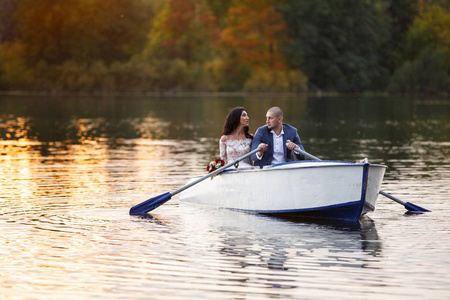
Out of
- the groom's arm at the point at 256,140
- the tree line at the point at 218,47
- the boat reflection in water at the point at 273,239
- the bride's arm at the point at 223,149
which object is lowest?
the boat reflection in water at the point at 273,239

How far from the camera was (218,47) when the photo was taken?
90.1 metres

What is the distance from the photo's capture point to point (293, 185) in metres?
12.6

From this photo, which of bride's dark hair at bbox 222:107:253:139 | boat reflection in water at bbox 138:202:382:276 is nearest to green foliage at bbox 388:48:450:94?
bride's dark hair at bbox 222:107:253:139

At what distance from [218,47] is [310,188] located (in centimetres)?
7843

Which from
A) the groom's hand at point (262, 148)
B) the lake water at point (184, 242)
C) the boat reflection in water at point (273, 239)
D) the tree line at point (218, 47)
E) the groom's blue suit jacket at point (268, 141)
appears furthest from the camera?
the tree line at point (218, 47)

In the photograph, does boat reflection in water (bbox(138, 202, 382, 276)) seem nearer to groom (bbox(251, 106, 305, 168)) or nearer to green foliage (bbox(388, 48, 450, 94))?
groom (bbox(251, 106, 305, 168))

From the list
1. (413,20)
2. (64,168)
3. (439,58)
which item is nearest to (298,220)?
(64,168)

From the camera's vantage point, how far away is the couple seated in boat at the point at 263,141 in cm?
1354

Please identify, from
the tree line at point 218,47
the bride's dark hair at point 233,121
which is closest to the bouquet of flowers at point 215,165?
the bride's dark hair at point 233,121

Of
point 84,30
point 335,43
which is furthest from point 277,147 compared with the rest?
point 84,30

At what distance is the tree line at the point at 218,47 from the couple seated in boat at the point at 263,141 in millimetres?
70002

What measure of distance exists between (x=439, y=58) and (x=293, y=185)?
235ft

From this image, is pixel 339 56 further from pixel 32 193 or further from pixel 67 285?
pixel 67 285

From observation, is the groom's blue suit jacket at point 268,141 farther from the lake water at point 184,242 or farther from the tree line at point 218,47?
the tree line at point 218,47
